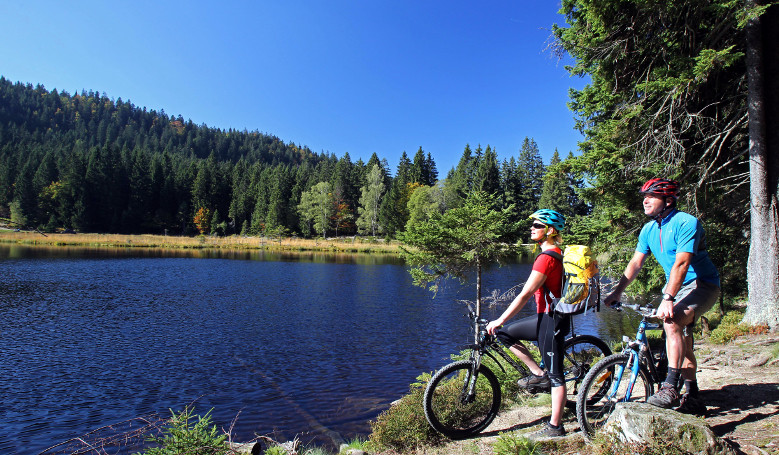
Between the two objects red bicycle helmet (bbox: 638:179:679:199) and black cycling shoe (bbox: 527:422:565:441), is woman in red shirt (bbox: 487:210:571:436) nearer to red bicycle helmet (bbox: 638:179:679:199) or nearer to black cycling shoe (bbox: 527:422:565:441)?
black cycling shoe (bbox: 527:422:565:441)

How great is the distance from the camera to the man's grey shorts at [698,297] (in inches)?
156

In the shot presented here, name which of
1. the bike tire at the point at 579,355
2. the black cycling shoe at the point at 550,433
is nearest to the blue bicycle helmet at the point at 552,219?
the bike tire at the point at 579,355

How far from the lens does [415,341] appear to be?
1580 centimetres

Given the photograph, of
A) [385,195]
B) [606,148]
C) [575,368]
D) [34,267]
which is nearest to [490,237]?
[606,148]

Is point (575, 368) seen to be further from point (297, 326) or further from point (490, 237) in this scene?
point (297, 326)

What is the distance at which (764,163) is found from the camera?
8.11 metres

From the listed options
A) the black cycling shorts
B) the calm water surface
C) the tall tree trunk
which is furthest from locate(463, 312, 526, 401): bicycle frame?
the tall tree trunk

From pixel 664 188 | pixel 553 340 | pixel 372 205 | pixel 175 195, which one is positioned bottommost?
pixel 553 340

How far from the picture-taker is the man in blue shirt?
149 inches

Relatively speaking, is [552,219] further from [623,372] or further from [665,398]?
[665,398]

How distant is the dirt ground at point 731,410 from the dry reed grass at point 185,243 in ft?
171

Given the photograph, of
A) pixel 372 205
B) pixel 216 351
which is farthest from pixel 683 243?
pixel 372 205

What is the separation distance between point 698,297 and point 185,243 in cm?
6993

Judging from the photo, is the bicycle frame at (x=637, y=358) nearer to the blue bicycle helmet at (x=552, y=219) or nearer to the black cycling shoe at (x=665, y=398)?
the black cycling shoe at (x=665, y=398)
